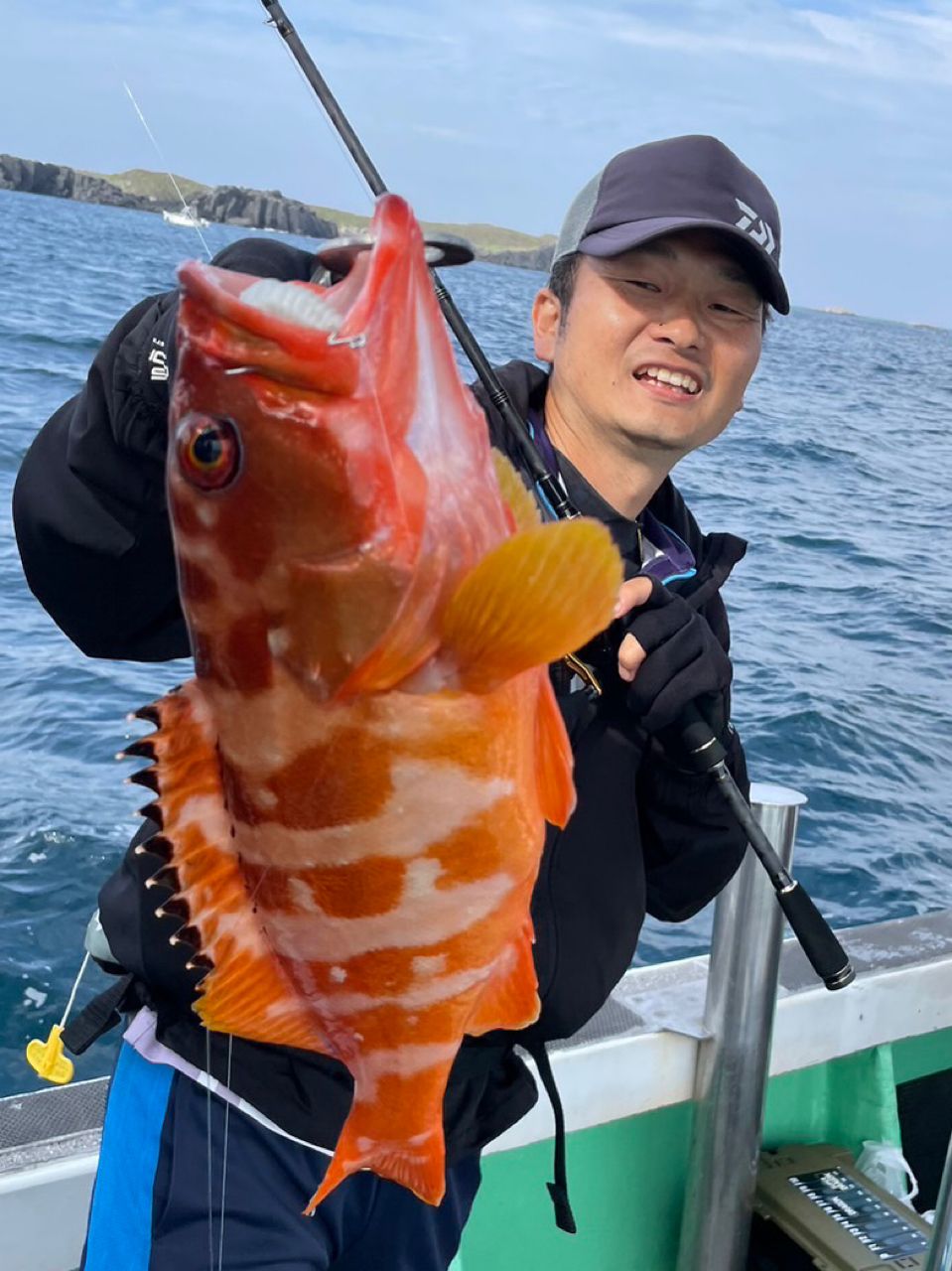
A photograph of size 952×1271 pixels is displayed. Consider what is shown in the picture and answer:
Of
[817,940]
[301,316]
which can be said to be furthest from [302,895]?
[817,940]

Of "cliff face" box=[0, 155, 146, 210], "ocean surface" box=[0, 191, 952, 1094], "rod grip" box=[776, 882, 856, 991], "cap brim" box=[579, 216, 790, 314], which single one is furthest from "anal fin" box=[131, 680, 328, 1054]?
"cliff face" box=[0, 155, 146, 210]

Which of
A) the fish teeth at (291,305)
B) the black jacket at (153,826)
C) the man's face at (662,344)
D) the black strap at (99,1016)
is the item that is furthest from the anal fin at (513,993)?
the man's face at (662,344)

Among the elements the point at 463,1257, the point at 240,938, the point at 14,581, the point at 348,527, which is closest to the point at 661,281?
the point at 348,527

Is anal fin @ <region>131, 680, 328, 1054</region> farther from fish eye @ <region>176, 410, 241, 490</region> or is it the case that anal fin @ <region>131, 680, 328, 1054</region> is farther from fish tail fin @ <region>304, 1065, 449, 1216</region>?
fish eye @ <region>176, 410, 241, 490</region>

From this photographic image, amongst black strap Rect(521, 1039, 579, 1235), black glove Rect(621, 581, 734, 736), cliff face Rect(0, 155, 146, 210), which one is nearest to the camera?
black glove Rect(621, 581, 734, 736)

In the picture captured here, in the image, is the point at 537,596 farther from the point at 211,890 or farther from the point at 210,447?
the point at 211,890

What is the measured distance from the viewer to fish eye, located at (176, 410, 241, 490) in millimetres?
1322

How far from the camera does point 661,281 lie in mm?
2416

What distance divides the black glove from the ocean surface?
144 centimetres

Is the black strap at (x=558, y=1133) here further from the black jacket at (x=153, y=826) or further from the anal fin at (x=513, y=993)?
the anal fin at (x=513, y=993)

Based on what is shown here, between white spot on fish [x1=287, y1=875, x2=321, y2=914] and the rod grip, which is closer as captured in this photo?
white spot on fish [x1=287, y1=875, x2=321, y2=914]

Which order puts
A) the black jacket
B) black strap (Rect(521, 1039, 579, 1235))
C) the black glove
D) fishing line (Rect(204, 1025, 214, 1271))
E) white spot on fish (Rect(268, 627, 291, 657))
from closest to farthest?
white spot on fish (Rect(268, 627, 291, 657)) < the black jacket < the black glove < fishing line (Rect(204, 1025, 214, 1271)) < black strap (Rect(521, 1039, 579, 1235))

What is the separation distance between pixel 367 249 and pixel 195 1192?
1694 mm

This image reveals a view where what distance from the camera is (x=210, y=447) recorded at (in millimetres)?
1327
